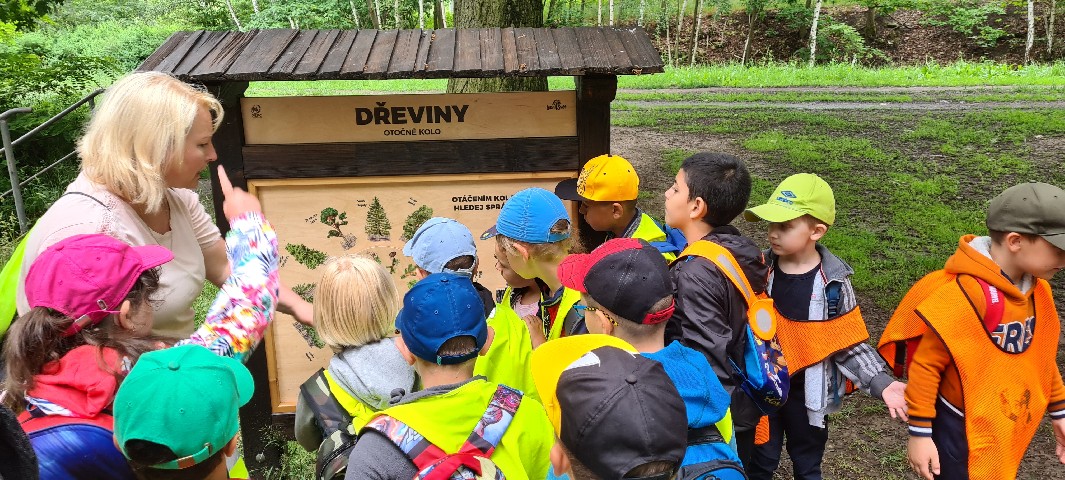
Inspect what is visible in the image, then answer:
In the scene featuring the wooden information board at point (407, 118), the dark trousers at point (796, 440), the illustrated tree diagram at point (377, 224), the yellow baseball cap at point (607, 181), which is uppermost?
the wooden information board at point (407, 118)

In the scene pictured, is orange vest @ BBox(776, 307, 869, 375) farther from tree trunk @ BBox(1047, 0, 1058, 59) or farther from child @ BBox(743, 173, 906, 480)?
tree trunk @ BBox(1047, 0, 1058, 59)

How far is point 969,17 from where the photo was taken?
26.9m

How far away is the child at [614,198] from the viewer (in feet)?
9.43

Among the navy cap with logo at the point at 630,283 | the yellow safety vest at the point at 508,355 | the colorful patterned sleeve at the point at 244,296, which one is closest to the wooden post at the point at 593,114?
the yellow safety vest at the point at 508,355

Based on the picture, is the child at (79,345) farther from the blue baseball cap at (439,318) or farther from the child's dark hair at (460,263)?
the child's dark hair at (460,263)

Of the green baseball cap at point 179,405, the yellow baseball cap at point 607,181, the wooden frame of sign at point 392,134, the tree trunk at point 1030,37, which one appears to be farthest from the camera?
the tree trunk at point 1030,37

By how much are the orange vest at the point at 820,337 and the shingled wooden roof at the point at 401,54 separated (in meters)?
1.16

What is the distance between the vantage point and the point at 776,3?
29719 millimetres

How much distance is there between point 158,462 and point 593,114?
2.19 meters

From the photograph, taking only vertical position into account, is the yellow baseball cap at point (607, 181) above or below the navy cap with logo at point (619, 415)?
above

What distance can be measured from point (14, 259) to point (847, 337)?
279cm

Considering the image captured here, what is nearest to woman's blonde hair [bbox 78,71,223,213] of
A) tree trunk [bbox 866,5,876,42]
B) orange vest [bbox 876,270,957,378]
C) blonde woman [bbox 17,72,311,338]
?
blonde woman [bbox 17,72,311,338]

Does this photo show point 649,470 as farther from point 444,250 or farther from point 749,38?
point 749,38

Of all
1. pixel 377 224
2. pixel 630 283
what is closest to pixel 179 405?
pixel 630 283
